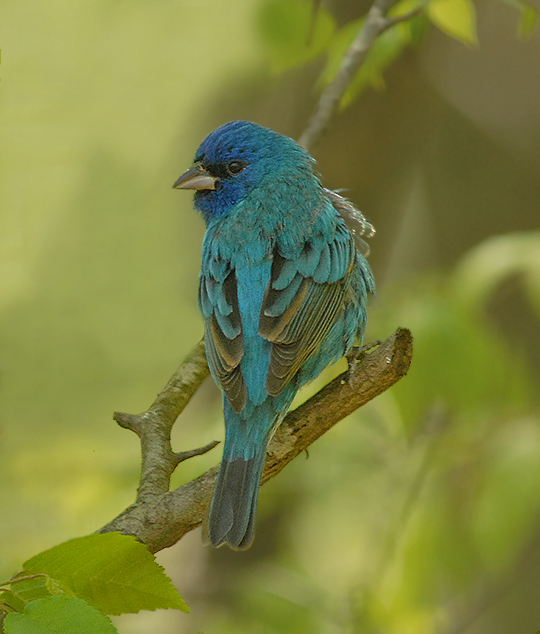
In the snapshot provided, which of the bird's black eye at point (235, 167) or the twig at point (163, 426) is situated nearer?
the twig at point (163, 426)

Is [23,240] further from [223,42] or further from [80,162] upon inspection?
[223,42]

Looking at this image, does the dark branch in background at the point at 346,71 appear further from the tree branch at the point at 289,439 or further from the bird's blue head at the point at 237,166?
the tree branch at the point at 289,439

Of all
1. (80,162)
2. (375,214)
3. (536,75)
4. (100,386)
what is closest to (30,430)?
(100,386)

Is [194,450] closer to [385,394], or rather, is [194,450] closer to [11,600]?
[11,600]

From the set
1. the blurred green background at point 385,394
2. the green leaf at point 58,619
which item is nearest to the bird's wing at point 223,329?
the blurred green background at point 385,394

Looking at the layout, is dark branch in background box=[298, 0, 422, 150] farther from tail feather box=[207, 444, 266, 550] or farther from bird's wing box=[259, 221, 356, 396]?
tail feather box=[207, 444, 266, 550]

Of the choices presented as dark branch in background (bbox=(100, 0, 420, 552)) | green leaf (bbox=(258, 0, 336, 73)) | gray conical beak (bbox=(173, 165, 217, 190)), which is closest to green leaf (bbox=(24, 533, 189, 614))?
dark branch in background (bbox=(100, 0, 420, 552))

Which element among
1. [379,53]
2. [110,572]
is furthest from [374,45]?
[110,572]
